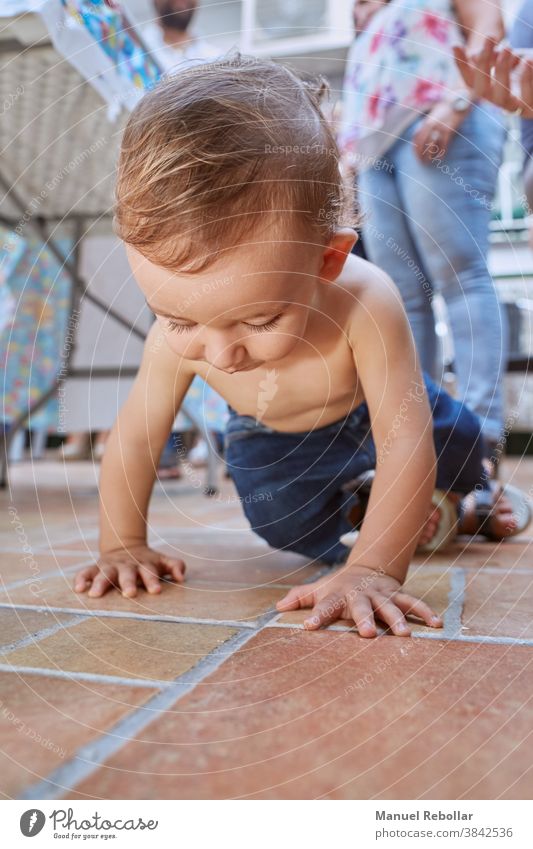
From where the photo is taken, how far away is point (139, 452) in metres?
0.77

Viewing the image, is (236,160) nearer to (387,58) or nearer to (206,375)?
(206,375)

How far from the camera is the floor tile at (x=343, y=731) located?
32 cm

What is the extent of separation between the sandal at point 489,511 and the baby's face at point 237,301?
0.51 meters

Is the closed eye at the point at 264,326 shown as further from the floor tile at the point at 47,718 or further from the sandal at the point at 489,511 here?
the sandal at the point at 489,511

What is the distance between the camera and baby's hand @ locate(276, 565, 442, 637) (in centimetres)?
55

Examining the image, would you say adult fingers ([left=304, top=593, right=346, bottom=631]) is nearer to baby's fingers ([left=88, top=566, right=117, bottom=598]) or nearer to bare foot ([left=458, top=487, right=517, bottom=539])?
baby's fingers ([left=88, top=566, right=117, bottom=598])

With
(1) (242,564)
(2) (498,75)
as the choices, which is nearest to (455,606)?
(1) (242,564)

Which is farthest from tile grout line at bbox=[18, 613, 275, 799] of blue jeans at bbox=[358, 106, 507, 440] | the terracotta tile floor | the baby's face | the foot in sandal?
blue jeans at bbox=[358, 106, 507, 440]

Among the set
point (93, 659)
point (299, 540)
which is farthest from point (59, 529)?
point (93, 659)

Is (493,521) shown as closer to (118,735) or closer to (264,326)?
(264,326)

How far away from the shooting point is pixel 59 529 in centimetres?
116

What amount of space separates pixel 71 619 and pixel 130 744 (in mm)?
257

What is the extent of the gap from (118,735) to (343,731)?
11 cm
